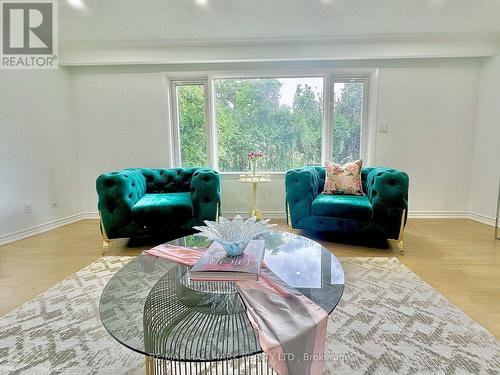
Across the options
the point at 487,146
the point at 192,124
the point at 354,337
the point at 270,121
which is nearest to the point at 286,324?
the point at 354,337

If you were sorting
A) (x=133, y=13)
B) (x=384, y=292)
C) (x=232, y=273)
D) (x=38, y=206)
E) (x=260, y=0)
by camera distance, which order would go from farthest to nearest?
(x=38, y=206), (x=133, y=13), (x=260, y=0), (x=384, y=292), (x=232, y=273)

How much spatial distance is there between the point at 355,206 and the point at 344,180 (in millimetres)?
477

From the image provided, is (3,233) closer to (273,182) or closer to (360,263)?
(273,182)

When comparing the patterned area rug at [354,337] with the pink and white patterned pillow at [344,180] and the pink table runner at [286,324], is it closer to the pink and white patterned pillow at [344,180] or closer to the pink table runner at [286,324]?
the pink table runner at [286,324]

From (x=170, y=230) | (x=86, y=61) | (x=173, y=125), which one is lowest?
(x=170, y=230)

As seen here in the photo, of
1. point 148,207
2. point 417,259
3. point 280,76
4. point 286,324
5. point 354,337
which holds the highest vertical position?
point 280,76

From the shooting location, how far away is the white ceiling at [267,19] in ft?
8.83

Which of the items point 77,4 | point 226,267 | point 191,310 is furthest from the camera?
point 77,4

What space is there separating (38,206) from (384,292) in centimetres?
382

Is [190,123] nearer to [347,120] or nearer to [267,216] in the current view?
[267,216]

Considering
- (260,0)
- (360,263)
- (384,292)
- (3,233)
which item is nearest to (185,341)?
(384,292)

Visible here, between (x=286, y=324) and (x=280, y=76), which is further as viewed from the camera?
(x=280, y=76)

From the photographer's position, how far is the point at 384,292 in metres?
1.76

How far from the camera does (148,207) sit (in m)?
2.54
